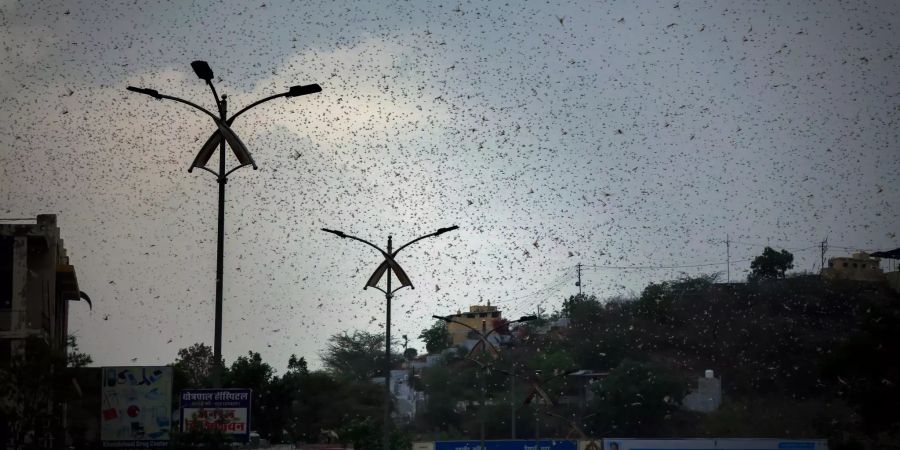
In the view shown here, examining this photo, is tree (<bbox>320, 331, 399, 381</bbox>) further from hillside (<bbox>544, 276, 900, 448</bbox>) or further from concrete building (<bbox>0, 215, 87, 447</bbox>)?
concrete building (<bbox>0, 215, 87, 447</bbox>)

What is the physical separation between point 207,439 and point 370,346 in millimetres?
92668

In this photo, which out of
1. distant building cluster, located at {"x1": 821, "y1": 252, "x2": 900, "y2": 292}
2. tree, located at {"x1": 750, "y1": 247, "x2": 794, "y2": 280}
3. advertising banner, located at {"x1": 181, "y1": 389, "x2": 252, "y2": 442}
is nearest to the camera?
advertising banner, located at {"x1": 181, "y1": 389, "x2": 252, "y2": 442}

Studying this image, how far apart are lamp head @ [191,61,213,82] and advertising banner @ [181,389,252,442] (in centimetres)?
714

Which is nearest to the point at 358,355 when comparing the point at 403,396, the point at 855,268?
the point at 403,396

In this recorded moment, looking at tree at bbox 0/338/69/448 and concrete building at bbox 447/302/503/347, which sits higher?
concrete building at bbox 447/302/503/347

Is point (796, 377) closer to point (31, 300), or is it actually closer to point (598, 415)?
point (598, 415)

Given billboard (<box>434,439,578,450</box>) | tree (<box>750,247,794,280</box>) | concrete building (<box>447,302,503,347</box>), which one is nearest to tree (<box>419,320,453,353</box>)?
concrete building (<box>447,302,503,347</box>)

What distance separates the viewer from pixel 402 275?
136 feet

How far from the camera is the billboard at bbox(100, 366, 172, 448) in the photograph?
35.2 metres

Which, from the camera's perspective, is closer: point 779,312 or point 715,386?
point 715,386

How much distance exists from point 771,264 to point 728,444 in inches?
4453

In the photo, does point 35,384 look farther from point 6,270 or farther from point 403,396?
point 403,396

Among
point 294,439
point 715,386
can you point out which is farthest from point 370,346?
point 294,439

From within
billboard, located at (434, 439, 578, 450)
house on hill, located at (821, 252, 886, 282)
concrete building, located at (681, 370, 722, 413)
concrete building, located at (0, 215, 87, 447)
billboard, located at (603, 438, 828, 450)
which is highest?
house on hill, located at (821, 252, 886, 282)
